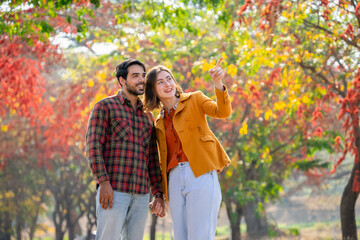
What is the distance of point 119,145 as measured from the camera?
4094mm

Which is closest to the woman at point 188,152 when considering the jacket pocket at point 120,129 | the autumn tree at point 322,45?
the jacket pocket at point 120,129

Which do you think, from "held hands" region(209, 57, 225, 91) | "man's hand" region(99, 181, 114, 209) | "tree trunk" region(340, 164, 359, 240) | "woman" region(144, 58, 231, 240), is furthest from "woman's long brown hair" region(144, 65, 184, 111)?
"tree trunk" region(340, 164, 359, 240)

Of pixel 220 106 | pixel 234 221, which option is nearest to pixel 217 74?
pixel 220 106

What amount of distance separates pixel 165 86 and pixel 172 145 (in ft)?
1.58

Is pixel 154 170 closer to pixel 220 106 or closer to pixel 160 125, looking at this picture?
pixel 160 125

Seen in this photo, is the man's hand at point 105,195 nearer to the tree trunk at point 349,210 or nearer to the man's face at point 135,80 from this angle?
the man's face at point 135,80

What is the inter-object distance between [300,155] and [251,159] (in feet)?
22.2

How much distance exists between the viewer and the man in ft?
12.9

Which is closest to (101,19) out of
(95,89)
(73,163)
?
(95,89)

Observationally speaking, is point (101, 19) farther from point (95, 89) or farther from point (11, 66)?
point (11, 66)

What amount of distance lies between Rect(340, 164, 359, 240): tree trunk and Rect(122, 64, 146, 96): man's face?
5.88 m

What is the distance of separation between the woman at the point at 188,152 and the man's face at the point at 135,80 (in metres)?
0.05

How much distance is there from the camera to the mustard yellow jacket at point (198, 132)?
3904 mm

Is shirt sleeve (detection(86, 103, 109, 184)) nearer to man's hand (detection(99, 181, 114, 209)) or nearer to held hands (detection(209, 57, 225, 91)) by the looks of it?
man's hand (detection(99, 181, 114, 209))
